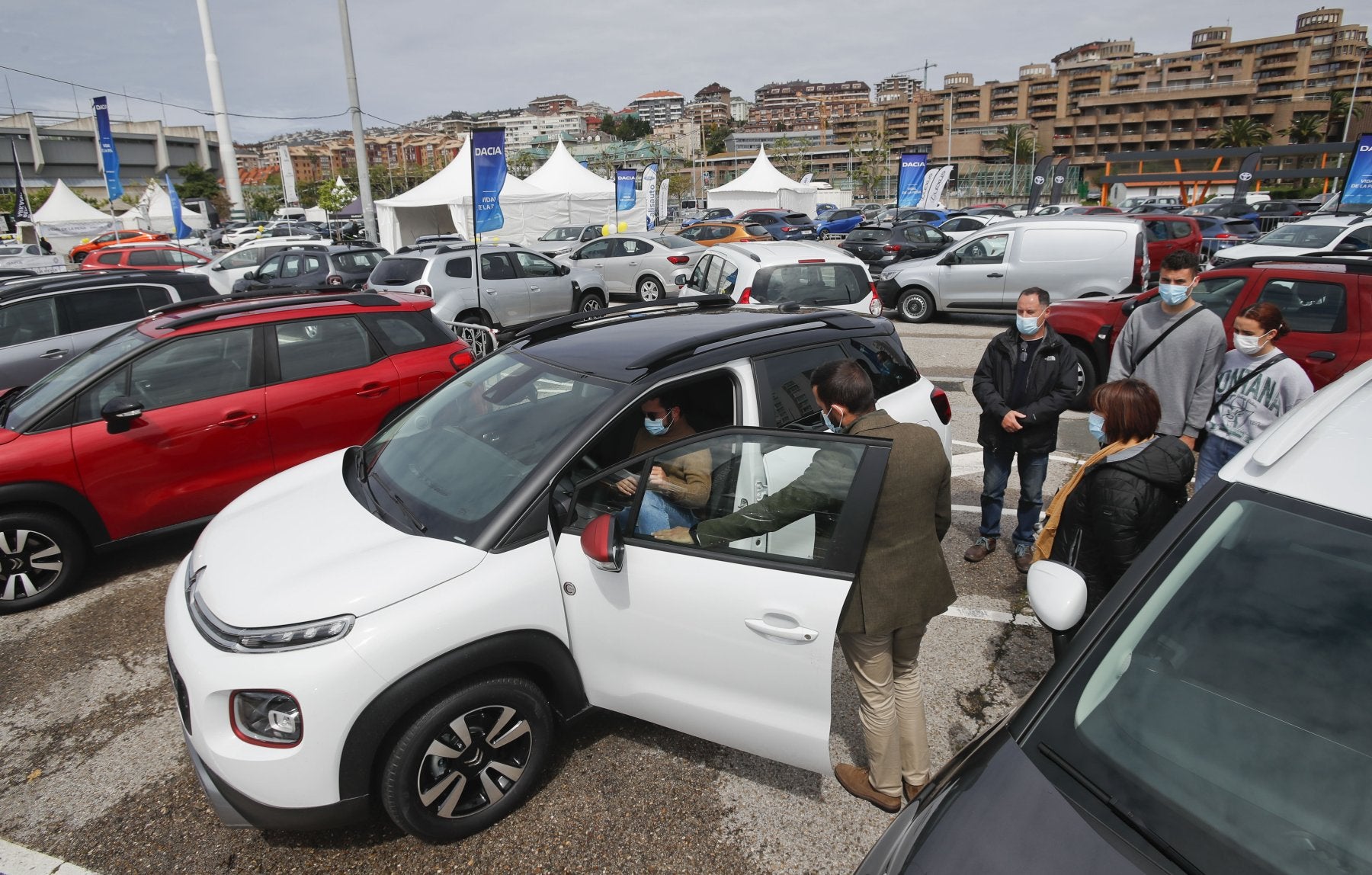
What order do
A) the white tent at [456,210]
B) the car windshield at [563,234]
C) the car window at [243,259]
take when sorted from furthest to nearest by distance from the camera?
the car windshield at [563,234] < the white tent at [456,210] < the car window at [243,259]

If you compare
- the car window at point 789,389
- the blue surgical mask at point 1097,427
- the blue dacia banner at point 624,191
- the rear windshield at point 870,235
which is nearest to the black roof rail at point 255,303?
the car window at point 789,389

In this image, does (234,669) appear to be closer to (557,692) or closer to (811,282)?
(557,692)

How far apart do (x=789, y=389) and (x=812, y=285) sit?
225 inches

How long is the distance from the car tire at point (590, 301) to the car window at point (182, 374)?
8.99 metres

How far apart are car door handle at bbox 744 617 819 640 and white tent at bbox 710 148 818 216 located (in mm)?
38595

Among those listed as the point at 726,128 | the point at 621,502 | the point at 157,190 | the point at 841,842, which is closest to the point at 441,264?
the point at 621,502

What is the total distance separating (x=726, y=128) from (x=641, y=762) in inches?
7512

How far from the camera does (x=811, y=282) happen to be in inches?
350

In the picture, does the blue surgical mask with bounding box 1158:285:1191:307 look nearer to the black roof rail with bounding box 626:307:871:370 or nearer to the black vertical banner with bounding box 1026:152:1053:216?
the black roof rail with bounding box 626:307:871:370

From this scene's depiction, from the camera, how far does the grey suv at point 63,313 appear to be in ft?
26.2

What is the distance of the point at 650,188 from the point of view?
2836 cm

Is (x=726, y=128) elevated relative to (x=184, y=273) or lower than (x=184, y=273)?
elevated

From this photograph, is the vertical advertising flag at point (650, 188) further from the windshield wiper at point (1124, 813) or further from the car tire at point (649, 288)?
→ the windshield wiper at point (1124, 813)

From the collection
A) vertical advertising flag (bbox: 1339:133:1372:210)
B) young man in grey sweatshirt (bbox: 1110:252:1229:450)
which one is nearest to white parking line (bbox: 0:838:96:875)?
young man in grey sweatshirt (bbox: 1110:252:1229:450)
